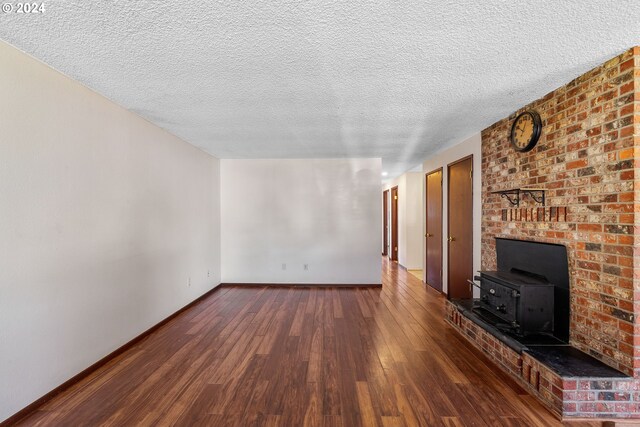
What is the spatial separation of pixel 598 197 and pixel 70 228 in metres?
4.03

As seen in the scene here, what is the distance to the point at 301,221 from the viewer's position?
512cm

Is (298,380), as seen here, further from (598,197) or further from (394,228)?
(394,228)

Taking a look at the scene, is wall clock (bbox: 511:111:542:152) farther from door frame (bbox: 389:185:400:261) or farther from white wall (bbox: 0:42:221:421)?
door frame (bbox: 389:185:400:261)

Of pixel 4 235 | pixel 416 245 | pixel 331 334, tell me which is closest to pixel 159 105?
pixel 4 235

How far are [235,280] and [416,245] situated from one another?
417cm

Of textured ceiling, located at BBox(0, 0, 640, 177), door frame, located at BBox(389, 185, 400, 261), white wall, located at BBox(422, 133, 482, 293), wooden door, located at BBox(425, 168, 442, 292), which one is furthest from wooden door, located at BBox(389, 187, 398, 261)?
textured ceiling, located at BBox(0, 0, 640, 177)

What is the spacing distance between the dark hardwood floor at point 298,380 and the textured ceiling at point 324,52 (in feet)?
7.90

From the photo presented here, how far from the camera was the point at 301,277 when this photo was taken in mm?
5133

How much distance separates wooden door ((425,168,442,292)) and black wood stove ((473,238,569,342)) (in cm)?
202

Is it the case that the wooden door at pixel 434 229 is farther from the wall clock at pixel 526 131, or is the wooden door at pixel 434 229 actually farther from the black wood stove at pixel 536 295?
the black wood stove at pixel 536 295

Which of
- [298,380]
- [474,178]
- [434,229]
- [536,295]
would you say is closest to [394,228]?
[434,229]

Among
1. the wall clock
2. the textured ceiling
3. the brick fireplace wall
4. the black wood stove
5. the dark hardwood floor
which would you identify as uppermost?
the textured ceiling

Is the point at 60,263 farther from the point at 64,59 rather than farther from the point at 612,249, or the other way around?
the point at 612,249

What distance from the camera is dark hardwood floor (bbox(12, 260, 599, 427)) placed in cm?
178
